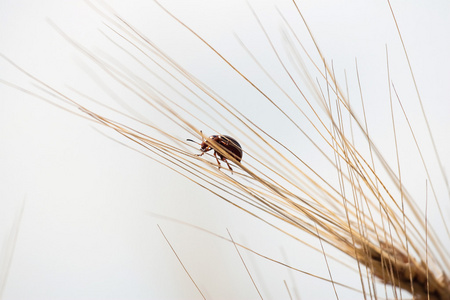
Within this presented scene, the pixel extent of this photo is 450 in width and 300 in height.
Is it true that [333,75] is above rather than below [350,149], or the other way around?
above

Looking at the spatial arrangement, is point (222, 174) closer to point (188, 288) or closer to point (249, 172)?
point (249, 172)

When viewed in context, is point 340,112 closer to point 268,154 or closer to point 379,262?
point 268,154

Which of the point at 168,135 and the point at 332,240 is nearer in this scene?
the point at 168,135

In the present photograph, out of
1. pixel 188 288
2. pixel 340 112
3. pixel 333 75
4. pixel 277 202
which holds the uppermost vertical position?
pixel 333 75

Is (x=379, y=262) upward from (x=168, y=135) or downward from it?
downward

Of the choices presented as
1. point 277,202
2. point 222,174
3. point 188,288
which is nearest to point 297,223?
point 277,202

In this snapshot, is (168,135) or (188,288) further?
(188,288)

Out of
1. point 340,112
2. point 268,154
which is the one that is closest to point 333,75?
point 340,112

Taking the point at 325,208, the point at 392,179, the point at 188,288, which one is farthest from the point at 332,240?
the point at 188,288
